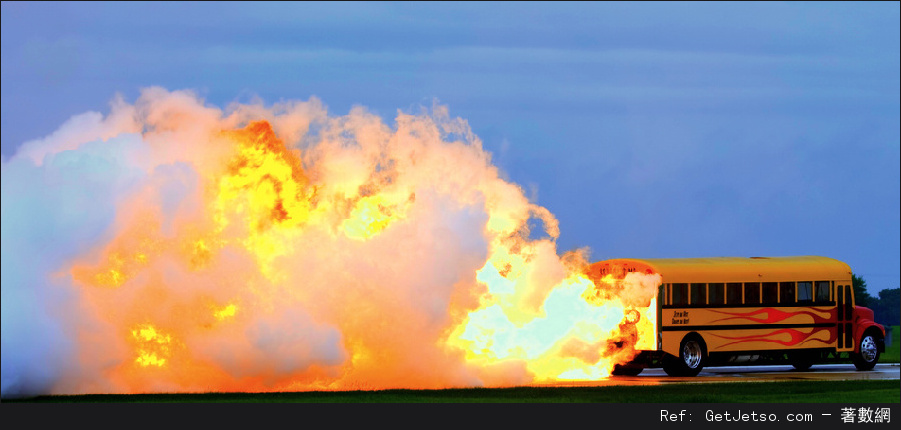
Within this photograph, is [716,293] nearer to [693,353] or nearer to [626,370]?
[693,353]

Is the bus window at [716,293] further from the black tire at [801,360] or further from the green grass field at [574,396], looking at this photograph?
the green grass field at [574,396]

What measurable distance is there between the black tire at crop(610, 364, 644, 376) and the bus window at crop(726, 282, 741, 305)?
134 inches

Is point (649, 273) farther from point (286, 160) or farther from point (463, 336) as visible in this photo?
point (286, 160)

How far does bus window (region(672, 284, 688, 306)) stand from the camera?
39.9 metres

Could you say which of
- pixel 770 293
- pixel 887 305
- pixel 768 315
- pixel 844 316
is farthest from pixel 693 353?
pixel 887 305

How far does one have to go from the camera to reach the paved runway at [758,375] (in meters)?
37.4

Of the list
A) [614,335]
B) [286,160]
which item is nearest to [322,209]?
[286,160]

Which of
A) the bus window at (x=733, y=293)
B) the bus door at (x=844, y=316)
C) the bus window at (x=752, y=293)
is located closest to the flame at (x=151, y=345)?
the bus window at (x=733, y=293)

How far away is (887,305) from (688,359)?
75939mm

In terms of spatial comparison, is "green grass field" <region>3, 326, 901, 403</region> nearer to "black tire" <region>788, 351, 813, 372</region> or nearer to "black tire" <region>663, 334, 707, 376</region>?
"black tire" <region>663, 334, 707, 376</region>

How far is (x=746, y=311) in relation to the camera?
4084 cm

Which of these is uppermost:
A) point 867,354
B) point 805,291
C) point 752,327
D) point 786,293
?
point 805,291

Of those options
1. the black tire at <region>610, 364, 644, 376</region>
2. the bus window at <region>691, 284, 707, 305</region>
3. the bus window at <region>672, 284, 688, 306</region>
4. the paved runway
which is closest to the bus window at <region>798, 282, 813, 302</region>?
the paved runway

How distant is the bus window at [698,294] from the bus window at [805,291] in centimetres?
361
